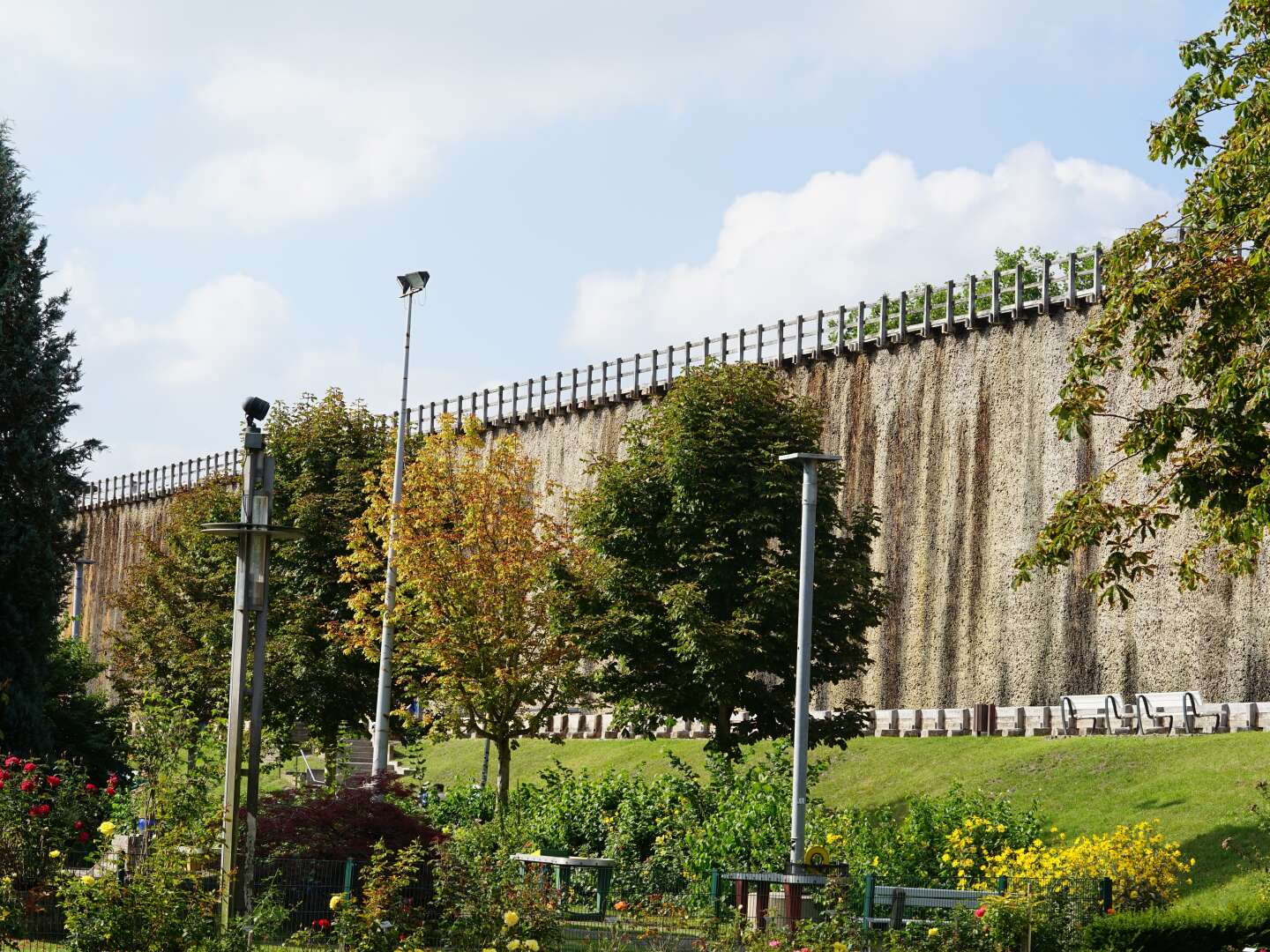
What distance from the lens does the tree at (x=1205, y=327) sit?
17312 millimetres

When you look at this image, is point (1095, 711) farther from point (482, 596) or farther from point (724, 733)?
point (482, 596)

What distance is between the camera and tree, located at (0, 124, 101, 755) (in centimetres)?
2812

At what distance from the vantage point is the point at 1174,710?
32.5 meters

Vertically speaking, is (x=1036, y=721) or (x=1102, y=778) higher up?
(x=1036, y=721)

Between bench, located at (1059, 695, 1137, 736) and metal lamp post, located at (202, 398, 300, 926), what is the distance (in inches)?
894

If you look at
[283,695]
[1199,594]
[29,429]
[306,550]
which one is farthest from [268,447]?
[1199,594]

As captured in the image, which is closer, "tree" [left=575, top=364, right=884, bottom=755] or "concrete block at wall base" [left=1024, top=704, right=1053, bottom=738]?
"tree" [left=575, top=364, right=884, bottom=755]

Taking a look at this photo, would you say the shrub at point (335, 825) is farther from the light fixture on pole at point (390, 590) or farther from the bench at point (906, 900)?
the light fixture on pole at point (390, 590)

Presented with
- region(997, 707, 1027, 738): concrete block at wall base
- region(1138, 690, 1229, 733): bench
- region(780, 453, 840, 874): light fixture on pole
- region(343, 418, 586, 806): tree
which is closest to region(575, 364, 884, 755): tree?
region(343, 418, 586, 806): tree

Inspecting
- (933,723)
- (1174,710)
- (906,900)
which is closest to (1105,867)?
(906,900)

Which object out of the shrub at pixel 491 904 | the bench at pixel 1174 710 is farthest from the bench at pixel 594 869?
the bench at pixel 1174 710

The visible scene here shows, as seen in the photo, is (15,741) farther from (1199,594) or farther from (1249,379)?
(1199,594)

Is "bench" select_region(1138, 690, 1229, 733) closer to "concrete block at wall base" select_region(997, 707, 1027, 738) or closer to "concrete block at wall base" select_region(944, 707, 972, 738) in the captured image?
"concrete block at wall base" select_region(997, 707, 1027, 738)

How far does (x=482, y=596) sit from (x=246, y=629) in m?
18.0
